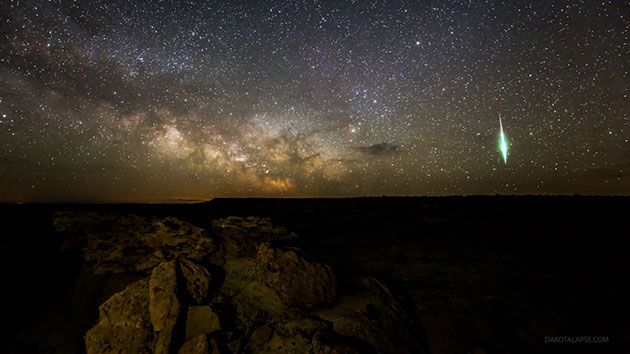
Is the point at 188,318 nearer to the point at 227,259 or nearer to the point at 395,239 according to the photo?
the point at 227,259

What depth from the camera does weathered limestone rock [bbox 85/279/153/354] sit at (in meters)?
5.78

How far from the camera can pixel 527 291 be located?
7.94 m

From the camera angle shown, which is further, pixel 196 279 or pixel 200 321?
pixel 196 279

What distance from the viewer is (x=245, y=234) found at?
9.84 meters

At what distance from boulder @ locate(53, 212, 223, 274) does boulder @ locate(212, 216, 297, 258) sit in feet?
1.56

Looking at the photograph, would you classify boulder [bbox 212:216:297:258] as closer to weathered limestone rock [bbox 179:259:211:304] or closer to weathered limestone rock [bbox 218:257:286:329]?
A: weathered limestone rock [bbox 218:257:286:329]

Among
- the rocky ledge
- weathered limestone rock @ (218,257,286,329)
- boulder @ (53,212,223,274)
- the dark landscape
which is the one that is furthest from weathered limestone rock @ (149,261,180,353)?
boulder @ (53,212,223,274)

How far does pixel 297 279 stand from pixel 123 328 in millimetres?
3435

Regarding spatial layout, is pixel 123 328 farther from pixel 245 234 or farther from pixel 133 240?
pixel 133 240

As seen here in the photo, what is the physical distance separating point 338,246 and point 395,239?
2.88 m

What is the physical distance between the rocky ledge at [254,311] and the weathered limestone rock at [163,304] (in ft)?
0.06

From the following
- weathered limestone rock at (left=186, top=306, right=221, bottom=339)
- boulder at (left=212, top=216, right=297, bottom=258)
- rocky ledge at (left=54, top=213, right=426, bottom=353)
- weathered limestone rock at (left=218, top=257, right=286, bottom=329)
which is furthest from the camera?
boulder at (left=212, top=216, right=297, bottom=258)

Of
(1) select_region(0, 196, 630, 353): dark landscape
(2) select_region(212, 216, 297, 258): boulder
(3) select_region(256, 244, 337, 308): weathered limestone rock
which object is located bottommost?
(1) select_region(0, 196, 630, 353): dark landscape

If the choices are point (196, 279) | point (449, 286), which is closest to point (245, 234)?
point (196, 279)
